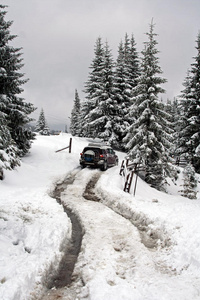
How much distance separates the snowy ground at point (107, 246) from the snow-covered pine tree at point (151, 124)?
25.6 feet

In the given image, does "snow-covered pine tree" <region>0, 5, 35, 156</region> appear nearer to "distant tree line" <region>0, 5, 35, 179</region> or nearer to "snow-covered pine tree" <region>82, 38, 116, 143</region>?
"distant tree line" <region>0, 5, 35, 179</region>

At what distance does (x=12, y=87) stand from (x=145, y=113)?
10599 mm

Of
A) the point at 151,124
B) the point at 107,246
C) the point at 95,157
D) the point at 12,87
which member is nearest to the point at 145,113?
the point at 151,124

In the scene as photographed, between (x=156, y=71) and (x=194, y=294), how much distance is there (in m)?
17.7

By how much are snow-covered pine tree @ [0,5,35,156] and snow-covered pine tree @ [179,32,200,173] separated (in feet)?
55.6

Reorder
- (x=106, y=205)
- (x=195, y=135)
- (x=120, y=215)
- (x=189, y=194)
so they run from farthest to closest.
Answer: (x=195, y=135), (x=189, y=194), (x=106, y=205), (x=120, y=215)

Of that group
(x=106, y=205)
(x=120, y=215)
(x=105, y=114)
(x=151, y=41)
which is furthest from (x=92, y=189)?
(x=105, y=114)

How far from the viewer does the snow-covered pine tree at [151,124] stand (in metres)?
17.4

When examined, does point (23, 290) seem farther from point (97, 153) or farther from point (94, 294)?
point (97, 153)

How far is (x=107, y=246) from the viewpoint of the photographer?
5.68m

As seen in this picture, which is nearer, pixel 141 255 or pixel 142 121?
pixel 141 255

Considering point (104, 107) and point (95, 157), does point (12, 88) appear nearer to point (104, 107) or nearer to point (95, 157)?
point (95, 157)

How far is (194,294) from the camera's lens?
360cm

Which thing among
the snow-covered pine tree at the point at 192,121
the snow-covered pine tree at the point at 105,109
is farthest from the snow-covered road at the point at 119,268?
the snow-covered pine tree at the point at 105,109
